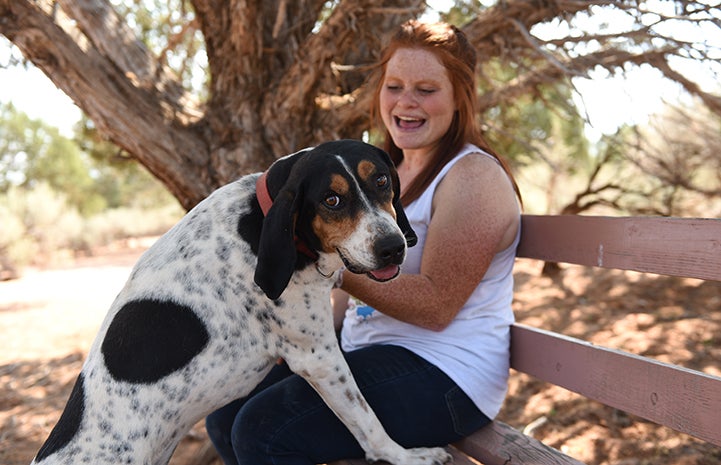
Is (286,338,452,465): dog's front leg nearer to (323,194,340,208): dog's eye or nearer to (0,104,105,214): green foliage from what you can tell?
(323,194,340,208): dog's eye

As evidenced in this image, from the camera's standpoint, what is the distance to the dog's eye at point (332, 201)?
198 cm

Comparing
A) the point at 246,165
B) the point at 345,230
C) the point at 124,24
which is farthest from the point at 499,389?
the point at 124,24

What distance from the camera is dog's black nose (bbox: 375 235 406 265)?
1.90 m

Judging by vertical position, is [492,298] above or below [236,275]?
below

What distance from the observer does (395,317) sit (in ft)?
7.86

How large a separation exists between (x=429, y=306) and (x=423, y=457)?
0.57m

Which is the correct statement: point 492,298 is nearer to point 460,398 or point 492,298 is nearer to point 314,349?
point 460,398

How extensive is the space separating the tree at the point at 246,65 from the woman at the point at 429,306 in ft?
3.17

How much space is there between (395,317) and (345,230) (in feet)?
1.87

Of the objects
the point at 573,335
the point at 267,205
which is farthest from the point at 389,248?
the point at 573,335

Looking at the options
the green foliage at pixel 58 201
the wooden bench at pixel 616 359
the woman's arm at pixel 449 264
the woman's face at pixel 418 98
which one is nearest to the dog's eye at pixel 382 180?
the woman's arm at pixel 449 264

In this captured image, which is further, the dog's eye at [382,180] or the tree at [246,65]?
the tree at [246,65]

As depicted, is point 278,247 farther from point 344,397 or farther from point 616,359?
point 616,359

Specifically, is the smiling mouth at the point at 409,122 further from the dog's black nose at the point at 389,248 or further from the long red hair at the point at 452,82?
the dog's black nose at the point at 389,248
